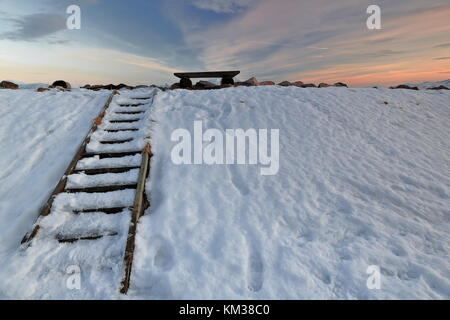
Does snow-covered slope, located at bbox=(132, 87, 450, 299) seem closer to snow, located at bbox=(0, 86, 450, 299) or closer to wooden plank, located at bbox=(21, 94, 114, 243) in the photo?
snow, located at bbox=(0, 86, 450, 299)

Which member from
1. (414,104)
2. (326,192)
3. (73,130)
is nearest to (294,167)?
(326,192)

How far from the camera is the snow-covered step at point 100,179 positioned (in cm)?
461

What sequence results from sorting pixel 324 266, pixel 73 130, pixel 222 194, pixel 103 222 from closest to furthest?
pixel 324 266
pixel 103 222
pixel 222 194
pixel 73 130

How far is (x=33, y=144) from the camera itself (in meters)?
5.93

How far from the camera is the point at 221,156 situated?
18.5ft

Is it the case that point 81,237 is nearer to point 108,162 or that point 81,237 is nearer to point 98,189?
point 98,189

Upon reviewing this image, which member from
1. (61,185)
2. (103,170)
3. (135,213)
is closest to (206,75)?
(103,170)

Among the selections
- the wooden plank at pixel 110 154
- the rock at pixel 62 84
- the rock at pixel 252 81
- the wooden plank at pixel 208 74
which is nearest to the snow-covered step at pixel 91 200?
the wooden plank at pixel 110 154

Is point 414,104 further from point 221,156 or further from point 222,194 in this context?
point 222,194

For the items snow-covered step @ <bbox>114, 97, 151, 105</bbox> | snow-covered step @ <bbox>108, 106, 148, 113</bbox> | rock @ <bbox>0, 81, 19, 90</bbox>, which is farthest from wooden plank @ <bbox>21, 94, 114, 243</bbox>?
rock @ <bbox>0, 81, 19, 90</bbox>

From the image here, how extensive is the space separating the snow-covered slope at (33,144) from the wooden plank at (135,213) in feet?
4.91

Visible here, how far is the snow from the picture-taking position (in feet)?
10.7

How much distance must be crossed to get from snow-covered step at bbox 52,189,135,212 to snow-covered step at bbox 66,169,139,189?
0.66ft
